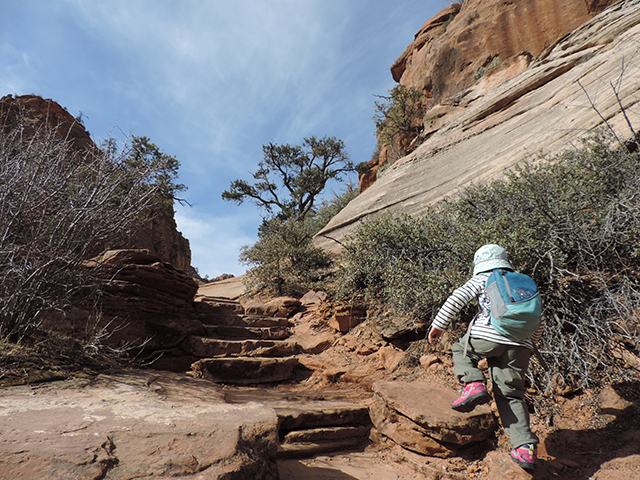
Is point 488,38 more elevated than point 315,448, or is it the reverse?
point 488,38

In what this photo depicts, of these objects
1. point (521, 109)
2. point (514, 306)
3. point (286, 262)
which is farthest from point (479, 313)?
point (521, 109)

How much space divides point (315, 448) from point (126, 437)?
171cm

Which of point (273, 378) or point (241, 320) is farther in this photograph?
point (241, 320)

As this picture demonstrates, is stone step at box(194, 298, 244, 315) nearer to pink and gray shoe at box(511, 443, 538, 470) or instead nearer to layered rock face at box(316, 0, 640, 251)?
layered rock face at box(316, 0, 640, 251)

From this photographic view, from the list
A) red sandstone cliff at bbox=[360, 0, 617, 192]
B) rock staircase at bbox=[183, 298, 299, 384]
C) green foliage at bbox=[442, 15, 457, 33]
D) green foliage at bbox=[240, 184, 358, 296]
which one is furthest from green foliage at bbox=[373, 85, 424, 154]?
rock staircase at bbox=[183, 298, 299, 384]

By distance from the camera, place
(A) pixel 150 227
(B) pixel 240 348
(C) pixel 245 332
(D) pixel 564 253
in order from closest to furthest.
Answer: (D) pixel 564 253 → (B) pixel 240 348 → (C) pixel 245 332 → (A) pixel 150 227

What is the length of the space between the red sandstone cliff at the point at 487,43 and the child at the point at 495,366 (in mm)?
11530

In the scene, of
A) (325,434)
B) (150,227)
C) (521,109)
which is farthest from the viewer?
(150,227)

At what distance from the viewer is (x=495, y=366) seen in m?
2.49

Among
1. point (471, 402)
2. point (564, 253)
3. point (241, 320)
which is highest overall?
point (564, 253)

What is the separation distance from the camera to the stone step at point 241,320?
6430 millimetres

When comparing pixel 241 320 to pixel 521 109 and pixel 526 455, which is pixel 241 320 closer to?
pixel 526 455

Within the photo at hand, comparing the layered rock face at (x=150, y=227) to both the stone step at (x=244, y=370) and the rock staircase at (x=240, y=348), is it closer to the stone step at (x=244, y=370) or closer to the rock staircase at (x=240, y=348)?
the rock staircase at (x=240, y=348)

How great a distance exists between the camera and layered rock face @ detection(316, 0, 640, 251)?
566 cm
